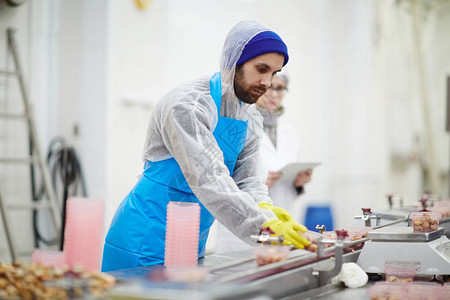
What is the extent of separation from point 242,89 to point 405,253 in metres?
0.77

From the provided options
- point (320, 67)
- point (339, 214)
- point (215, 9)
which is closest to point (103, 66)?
point (215, 9)

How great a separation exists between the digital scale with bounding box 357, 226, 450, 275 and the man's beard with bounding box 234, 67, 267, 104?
616mm

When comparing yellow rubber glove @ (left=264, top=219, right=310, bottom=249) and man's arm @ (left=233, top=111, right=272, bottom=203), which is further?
man's arm @ (left=233, top=111, right=272, bottom=203)

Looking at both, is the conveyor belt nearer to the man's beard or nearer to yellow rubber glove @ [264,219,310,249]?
yellow rubber glove @ [264,219,310,249]

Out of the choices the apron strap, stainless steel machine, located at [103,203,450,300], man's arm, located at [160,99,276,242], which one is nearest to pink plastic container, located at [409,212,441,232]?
stainless steel machine, located at [103,203,450,300]

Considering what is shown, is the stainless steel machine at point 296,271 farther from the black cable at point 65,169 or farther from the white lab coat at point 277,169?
the black cable at point 65,169

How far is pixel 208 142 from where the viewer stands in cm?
154

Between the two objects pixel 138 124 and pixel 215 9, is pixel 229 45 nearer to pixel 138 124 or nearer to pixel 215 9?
pixel 138 124

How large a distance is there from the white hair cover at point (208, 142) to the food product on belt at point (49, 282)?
476mm

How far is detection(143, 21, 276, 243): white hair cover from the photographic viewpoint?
4.84 ft

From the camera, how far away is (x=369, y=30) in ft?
20.4

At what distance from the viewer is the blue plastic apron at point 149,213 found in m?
1.66

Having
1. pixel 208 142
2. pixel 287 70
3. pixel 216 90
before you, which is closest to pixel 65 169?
pixel 216 90

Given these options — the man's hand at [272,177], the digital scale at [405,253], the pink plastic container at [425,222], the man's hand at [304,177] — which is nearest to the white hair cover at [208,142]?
the digital scale at [405,253]
